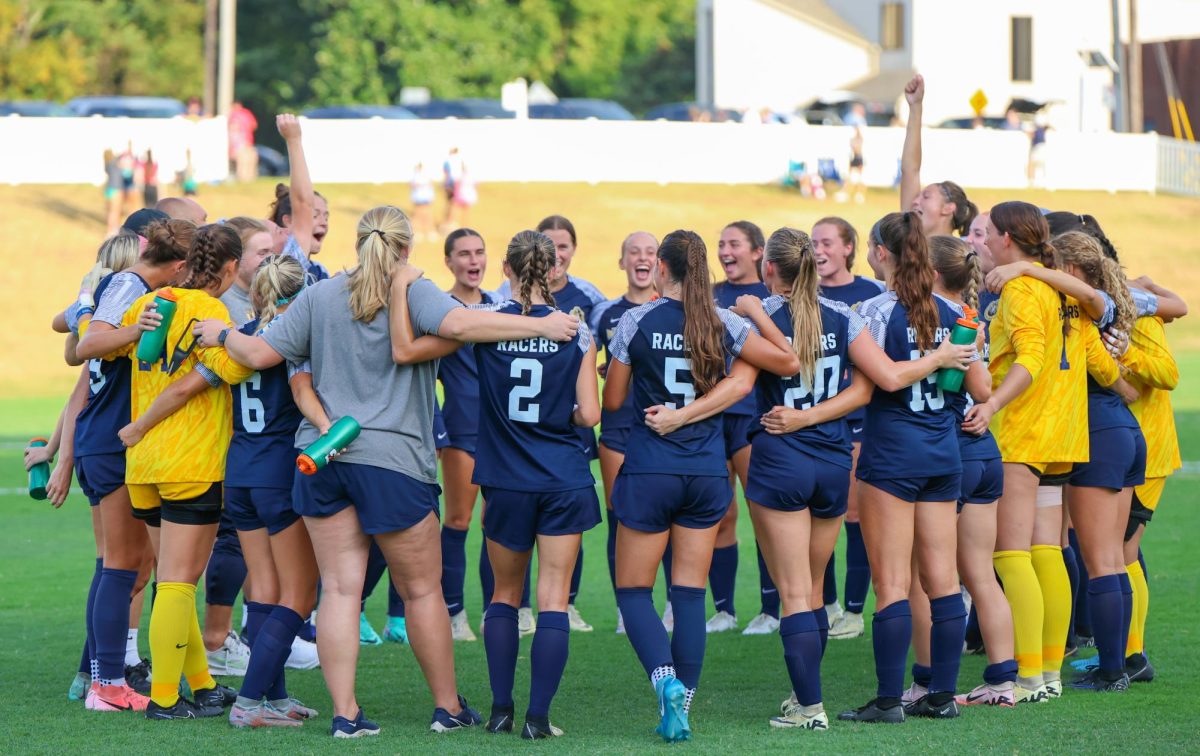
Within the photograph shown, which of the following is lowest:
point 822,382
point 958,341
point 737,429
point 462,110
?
point 737,429

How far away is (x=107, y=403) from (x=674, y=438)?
2.53m

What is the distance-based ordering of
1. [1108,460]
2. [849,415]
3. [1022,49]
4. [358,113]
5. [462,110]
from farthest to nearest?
[1022,49]
[462,110]
[358,113]
[849,415]
[1108,460]

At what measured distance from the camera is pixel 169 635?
6430mm

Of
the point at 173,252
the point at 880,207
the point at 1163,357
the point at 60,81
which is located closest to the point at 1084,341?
the point at 1163,357

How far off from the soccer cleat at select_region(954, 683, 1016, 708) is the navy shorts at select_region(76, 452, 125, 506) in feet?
12.1

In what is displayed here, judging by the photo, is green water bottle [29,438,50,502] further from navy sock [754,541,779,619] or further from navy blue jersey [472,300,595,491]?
navy sock [754,541,779,619]

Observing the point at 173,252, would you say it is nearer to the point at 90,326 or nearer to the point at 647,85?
the point at 90,326

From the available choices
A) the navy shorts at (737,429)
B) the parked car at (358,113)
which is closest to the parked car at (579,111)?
the parked car at (358,113)

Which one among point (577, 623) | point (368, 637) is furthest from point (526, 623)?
point (368, 637)

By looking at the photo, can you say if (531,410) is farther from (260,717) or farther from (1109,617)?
(1109,617)

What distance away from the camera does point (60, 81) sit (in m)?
47.8

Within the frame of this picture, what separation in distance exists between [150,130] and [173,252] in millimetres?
29586

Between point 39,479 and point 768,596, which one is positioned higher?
point 39,479

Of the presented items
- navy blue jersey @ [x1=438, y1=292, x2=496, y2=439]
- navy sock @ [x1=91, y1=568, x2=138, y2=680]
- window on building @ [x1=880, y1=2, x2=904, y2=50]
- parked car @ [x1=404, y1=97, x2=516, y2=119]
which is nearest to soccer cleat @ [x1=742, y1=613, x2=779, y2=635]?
navy blue jersey @ [x1=438, y1=292, x2=496, y2=439]
